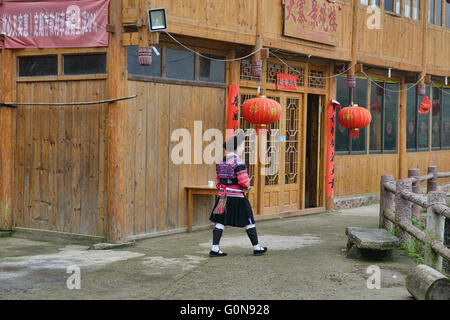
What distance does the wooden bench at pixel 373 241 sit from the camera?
28.9ft

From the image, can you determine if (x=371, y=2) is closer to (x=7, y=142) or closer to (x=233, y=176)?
(x=233, y=176)

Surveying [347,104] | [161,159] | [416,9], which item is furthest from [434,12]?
[161,159]

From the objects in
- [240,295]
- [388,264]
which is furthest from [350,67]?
[240,295]

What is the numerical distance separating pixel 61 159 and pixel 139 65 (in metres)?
2.13

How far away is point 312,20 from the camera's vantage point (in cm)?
1371

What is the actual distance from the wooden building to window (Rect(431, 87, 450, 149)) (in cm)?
609

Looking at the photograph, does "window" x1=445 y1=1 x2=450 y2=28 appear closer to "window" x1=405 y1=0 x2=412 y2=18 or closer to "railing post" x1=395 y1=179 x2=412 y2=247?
"window" x1=405 y1=0 x2=412 y2=18

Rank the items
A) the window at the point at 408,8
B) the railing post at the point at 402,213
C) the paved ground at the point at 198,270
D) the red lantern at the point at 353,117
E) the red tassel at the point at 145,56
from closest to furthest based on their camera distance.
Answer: the paved ground at the point at 198,270 < the red tassel at the point at 145,56 < the railing post at the point at 402,213 < the red lantern at the point at 353,117 < the window at the point at 408,8

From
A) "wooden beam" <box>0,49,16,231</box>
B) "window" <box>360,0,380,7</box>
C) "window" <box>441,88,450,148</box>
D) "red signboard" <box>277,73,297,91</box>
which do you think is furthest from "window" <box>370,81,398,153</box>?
"wooden beam" <box>0,49,16,231</box>

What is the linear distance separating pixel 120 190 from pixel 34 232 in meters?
2.08

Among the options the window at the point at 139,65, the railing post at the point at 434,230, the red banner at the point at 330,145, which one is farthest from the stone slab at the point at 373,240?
the red banner at the point at 330,145

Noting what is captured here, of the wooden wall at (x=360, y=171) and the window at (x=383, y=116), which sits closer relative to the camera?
the wooden wall at (x=360, y=171)

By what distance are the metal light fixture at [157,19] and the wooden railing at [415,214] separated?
463 cm

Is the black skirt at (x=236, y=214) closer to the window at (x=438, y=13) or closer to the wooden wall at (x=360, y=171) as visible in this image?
the wooden wall at (x=360, y=171)
